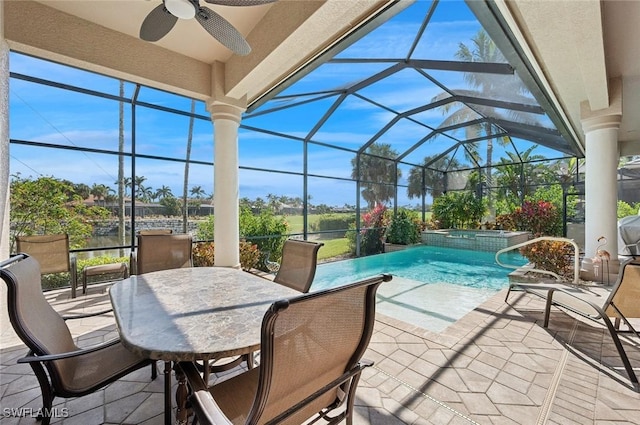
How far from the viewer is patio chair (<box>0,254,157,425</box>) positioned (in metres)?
1.20

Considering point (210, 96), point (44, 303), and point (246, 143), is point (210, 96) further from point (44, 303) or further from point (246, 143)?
point (44, 303)

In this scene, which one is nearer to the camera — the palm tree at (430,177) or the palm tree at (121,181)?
the palm tree at (121,181)

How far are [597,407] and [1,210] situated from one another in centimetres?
518

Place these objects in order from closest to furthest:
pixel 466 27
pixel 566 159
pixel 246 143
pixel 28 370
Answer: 1. pixel 28 370
2. pixel 466 27
3. pixel 246 143
4. pixel 566 159

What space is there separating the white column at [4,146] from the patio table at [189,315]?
1.71 meters

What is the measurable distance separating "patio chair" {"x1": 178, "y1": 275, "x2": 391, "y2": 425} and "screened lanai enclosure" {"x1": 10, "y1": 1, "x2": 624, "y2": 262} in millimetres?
3086

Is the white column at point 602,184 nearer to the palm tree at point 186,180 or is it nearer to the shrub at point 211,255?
the shrub at point 211,255

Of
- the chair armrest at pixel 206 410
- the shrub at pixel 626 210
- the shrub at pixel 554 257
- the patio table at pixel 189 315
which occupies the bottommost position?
the shrub at pixel 554 257

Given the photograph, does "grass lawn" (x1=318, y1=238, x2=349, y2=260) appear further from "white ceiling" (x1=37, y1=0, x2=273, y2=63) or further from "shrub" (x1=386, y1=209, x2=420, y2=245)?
"white ceiling" (x1=37, y1=0, x2=273, y2=63)

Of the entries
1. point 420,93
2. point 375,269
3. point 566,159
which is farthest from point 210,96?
point 566,159

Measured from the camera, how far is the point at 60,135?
4.32 meters

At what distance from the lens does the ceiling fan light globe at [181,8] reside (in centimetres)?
201

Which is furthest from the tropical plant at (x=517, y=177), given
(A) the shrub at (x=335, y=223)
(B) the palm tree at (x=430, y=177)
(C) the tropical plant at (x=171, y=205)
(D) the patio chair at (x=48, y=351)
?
(D) the patio chair at (x=48, y=351)

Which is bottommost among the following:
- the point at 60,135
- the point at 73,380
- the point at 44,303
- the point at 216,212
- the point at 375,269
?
the point at 375,269
